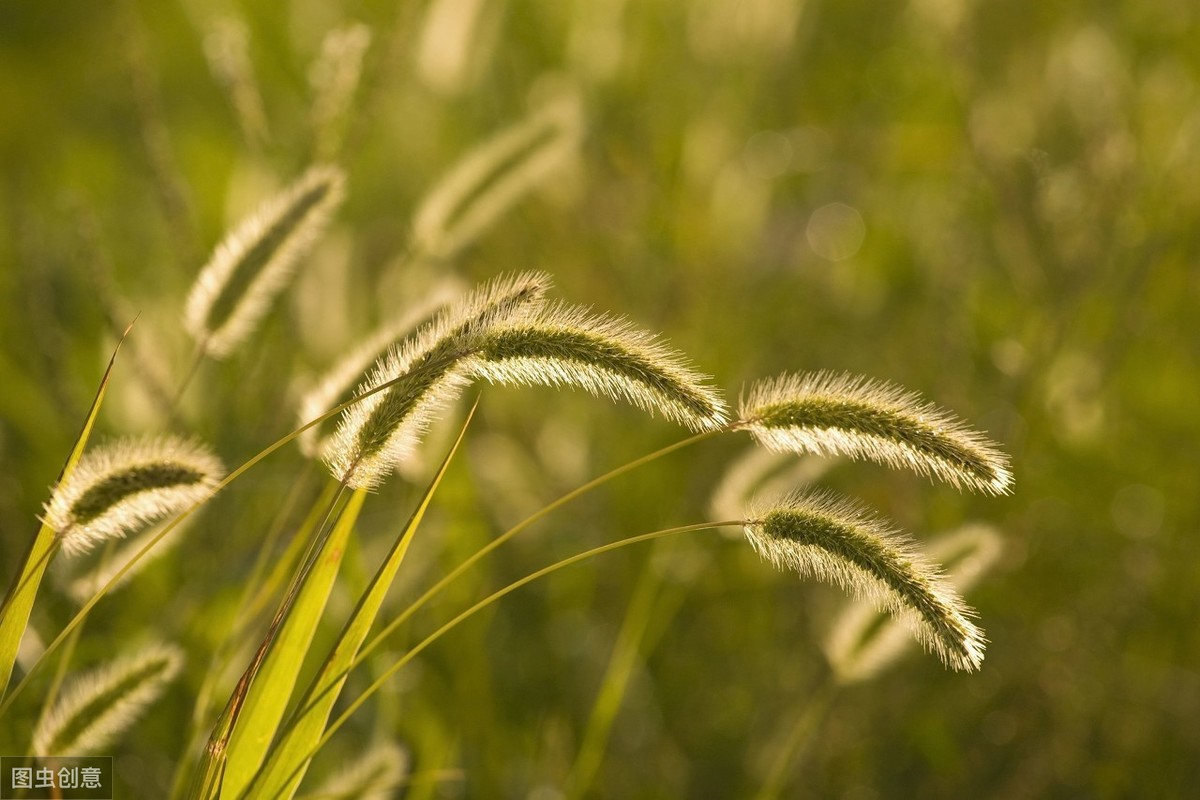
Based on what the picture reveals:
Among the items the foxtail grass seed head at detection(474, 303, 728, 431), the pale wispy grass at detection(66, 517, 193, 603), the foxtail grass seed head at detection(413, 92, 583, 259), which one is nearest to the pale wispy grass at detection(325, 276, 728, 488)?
the foxtail grass seed head at detection(474, 303, 728, 431)

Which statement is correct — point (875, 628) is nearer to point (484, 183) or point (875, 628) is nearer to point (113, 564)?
point (484, 183)

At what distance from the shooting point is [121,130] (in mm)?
5086

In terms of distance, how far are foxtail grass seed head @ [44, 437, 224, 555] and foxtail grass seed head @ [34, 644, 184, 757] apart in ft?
0.87

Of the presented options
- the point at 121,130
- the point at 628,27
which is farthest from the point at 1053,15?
the point at 121,130

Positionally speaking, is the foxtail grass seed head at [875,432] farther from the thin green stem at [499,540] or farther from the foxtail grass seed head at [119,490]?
the foxtail grass seed head at [119,490]

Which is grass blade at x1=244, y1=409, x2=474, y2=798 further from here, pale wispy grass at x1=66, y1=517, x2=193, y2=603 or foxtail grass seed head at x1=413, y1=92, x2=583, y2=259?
foxtail grass seed head at x1=413, y1=92, x2=583, y2=259

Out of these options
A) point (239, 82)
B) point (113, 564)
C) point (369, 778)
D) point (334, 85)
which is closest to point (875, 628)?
point (369, 778)

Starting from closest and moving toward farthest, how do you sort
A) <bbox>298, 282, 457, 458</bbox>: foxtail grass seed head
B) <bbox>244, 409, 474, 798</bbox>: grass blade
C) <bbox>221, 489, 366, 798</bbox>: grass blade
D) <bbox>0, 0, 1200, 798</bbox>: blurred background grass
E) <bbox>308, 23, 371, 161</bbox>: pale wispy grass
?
<bbox>244, 409, 474, 798</bbox>: grass blade
<bbox>221, 489, 366, 798</bbox>: grass blade
<bbox>298, 282, 457, 458</bbox>: foxtail grass seed head
<bbox>308, 23, 371, 161</bbox>: pale wispy grass
<bbox>0, 0, 1200, 798</bbox>: blurred background grass

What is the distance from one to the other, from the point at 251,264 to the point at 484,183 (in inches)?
25.4

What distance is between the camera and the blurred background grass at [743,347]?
2260mm

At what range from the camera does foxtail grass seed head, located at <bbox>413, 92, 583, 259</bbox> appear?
78.9 inches

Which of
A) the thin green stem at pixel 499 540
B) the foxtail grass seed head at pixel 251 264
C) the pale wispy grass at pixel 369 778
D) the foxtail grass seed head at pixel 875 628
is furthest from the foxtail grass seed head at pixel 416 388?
the foxtail grass seed head at pixel 875 628

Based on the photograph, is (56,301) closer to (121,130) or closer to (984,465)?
(121,130)

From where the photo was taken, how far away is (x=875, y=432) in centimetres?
111
